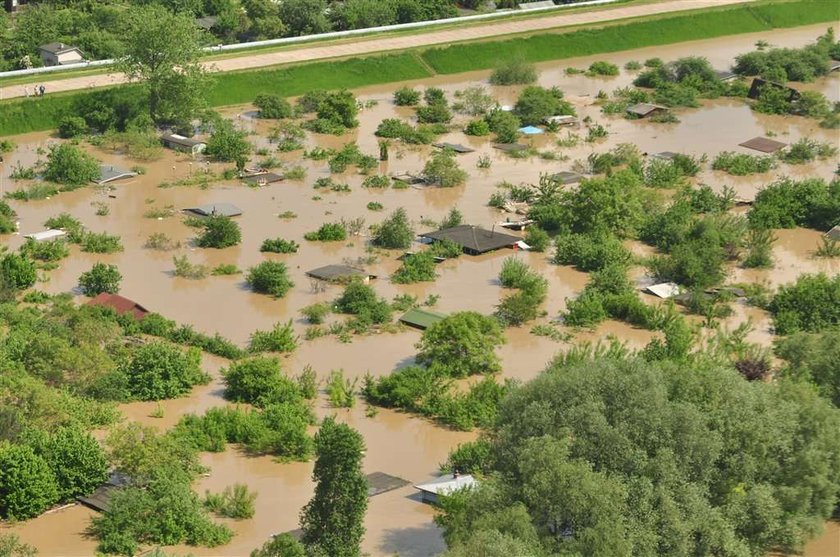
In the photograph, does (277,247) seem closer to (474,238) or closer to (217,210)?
(217,210)

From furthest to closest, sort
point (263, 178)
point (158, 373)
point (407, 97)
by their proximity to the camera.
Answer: point (407, 97)
point (263, 178)
point (158, 373)

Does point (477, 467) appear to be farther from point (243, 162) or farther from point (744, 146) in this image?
point (744, 146)

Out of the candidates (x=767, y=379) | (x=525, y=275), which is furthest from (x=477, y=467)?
(x=525, y=275)

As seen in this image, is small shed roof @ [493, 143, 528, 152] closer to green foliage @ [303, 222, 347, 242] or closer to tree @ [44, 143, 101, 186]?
green foliage @ [303, 222, 347, 242]

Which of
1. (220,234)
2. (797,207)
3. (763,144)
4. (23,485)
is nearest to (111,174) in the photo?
(220,234)

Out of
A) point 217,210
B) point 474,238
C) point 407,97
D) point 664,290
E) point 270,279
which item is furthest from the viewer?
point 407,97

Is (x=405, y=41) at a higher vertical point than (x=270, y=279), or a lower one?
higher

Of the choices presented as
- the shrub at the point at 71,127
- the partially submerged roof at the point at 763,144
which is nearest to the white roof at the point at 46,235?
the shrub at the point at 71,127

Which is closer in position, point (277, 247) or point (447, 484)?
point (447, 484)
